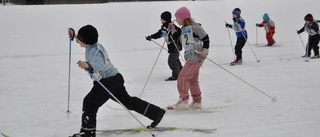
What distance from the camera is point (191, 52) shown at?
5.63 m

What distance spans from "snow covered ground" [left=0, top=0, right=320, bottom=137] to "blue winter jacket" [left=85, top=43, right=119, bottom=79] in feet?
2.57

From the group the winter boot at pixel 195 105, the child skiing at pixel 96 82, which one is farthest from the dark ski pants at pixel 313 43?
the child skiing at pixel 96 82

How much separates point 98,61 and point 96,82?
281 mm

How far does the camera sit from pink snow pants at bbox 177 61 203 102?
18.5 feet

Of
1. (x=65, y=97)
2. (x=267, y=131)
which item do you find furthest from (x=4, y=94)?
(x=267, y=131)

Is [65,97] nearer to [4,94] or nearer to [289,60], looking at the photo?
[4,94]

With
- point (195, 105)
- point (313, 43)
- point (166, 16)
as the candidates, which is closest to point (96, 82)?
point (195, 105)

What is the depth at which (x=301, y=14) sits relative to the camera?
1825cm

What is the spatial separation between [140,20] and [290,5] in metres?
7.44

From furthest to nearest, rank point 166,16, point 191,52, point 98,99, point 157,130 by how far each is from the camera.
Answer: point 166,16
point 191,52
point 157,130
point 98,99

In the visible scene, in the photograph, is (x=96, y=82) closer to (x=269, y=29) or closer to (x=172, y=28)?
(x=172, y=28)

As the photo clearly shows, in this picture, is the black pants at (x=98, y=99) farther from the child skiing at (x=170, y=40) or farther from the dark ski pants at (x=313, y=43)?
the dark ski pants at (x=313, y=43)

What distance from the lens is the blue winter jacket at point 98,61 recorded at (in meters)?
4.23

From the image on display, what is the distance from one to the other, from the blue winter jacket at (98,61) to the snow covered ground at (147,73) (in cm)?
78
